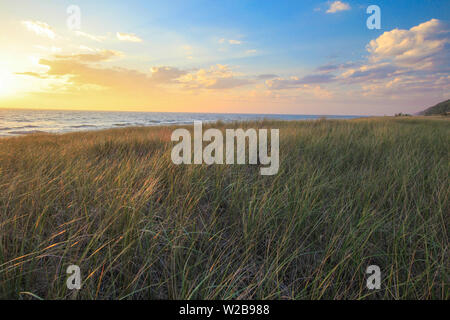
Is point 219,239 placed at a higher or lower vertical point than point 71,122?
lower

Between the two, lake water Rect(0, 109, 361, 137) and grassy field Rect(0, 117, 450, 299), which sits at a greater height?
lake water Rect(0, 109, 361, 137)

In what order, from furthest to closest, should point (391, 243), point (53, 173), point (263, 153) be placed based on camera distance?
point (263, 153) < point (53, 173) < point (391, 243)

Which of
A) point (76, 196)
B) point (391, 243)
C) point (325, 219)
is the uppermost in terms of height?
point (76, 196)

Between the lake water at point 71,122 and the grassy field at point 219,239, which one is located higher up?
the lake water at point 71,122

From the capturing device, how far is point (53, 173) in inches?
98.0

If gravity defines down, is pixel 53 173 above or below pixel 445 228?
above

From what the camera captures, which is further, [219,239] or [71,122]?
[71,122]

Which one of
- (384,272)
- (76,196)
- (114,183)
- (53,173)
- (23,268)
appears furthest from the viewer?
(53,173)

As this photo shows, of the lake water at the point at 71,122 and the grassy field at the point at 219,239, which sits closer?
the grassy field at the point at 219,239

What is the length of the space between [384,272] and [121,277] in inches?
63.7

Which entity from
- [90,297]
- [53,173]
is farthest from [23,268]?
[53,173]

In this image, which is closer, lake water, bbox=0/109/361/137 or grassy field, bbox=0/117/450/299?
grassy field, bbox=0/117/450/299
